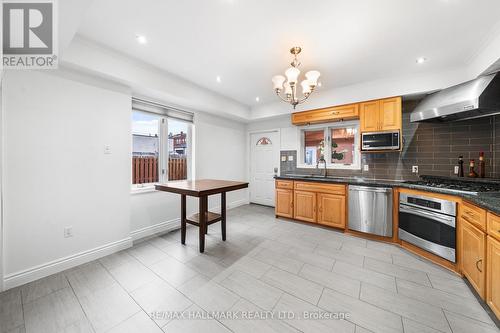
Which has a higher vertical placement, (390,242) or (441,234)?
(441,234)

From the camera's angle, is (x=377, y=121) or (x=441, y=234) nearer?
(x=441, y=234)

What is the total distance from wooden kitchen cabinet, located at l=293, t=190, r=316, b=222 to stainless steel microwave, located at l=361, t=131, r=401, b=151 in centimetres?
130

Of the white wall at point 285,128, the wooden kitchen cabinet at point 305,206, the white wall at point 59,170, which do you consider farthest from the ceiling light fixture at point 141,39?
the wooden kitchen cabinet at point 305,206

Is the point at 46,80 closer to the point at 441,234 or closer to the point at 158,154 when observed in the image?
the point at 158,154

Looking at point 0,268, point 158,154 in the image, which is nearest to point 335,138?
point 158,154

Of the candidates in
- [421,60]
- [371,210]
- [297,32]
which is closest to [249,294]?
[371,210]

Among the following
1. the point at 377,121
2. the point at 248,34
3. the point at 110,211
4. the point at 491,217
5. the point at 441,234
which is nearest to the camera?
the point at 491,217

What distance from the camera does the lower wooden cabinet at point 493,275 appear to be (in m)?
1.46

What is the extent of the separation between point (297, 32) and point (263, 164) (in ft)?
11.5

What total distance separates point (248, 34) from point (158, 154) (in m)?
2.53

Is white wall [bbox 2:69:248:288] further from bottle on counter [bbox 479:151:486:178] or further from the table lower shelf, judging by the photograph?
bottle on counter [bbox 479:151:486:178]

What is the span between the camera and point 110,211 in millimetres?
2650

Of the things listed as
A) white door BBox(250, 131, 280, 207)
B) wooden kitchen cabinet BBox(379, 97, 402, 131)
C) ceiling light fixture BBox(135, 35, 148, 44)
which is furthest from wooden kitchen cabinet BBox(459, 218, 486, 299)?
ceiling light fixture BBox(135, 35, 148, 44)

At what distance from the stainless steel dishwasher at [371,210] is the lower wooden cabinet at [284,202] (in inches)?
45.0
